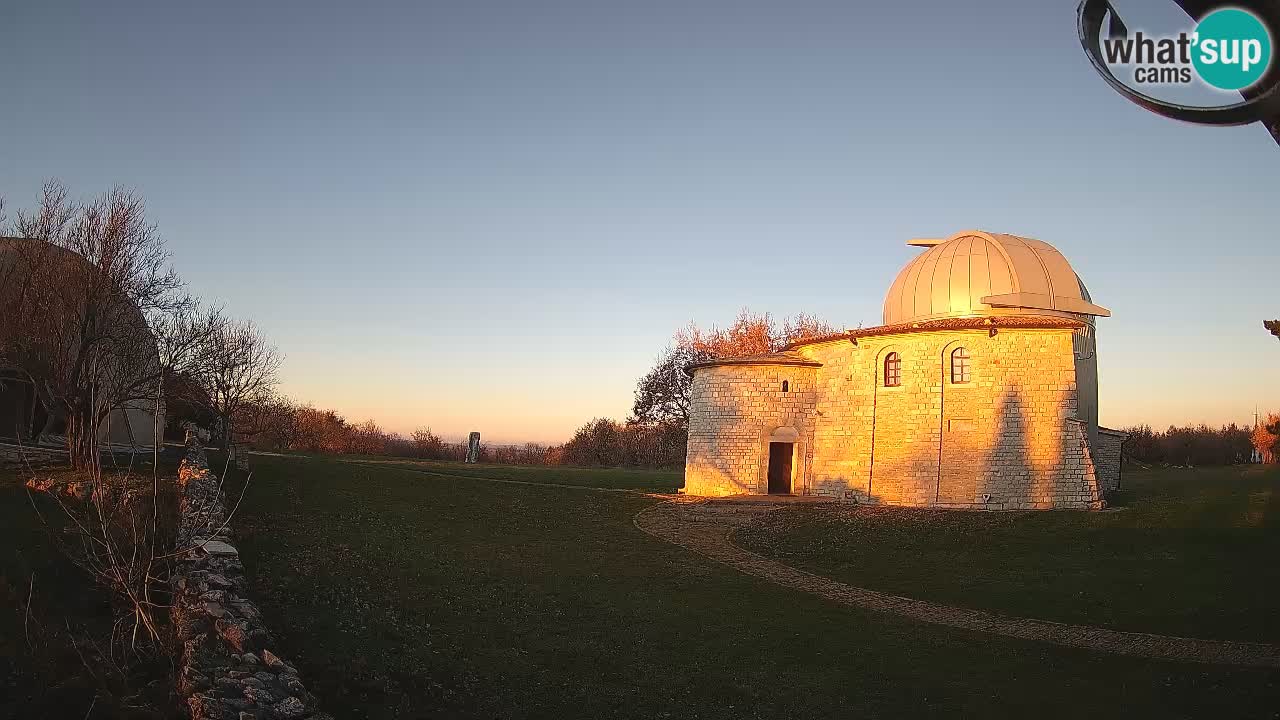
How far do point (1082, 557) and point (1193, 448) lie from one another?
4275 centimetres

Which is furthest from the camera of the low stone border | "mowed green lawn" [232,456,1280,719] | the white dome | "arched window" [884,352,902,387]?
"arched window" [884,352,902,387]

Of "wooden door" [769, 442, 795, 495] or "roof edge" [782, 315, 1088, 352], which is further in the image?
"wooden door" [769, 442, 795, 495]

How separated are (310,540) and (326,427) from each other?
38902 millimetres

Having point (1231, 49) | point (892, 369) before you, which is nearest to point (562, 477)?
point (892, 369)

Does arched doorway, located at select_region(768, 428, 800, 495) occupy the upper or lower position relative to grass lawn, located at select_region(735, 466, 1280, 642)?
upper

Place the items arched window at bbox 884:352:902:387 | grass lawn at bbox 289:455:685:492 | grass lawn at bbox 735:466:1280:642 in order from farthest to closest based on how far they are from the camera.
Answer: grass lawn at bbox 289:455:685:492, arched window at bbox 884:352:902:387, grass lawn at bbox 735:466:1280:642

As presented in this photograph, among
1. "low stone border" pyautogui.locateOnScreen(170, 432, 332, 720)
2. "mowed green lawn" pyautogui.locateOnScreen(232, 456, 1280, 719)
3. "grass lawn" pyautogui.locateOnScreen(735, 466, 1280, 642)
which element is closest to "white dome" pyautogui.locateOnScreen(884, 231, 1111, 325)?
"grass lawn" pyautogui.locateOnScreen(735, 466, 1280, 642)

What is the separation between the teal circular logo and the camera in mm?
4113

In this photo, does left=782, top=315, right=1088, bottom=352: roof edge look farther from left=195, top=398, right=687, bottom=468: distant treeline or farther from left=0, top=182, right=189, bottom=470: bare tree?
left=195, top=398, right=687, bottom=468: distant treeline

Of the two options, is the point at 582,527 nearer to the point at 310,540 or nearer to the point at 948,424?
the point at 310,540

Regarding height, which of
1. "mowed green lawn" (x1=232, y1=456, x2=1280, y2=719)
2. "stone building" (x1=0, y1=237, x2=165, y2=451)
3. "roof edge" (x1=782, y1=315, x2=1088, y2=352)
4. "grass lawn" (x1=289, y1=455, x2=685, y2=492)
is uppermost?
"roof edge" (x1=782, y1=315, x2=1088, y2=352)

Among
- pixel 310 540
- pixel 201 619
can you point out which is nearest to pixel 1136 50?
pixel 201 619

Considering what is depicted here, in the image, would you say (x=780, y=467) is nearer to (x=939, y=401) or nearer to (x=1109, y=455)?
(x=939, y=401)

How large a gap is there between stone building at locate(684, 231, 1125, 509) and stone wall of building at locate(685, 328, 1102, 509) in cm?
4
